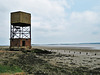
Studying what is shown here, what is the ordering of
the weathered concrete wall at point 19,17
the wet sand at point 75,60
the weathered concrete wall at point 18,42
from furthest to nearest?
the weathered concrete wall at point 18,42 < the weathered concrete wall at point 19,17 < the wet sand at point 75,60

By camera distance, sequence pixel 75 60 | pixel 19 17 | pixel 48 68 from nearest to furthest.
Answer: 1. pixel 48 68
2. pixel 75 60
3. pixel 19 17

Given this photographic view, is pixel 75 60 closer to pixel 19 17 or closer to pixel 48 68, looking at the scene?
pixel 48 68

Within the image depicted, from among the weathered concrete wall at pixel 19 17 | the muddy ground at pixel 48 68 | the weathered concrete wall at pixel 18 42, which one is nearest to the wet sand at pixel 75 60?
the muddy ground at pixel 48 68

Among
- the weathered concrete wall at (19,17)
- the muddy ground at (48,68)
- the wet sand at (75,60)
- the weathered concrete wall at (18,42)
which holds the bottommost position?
the wet sand at (75,60)

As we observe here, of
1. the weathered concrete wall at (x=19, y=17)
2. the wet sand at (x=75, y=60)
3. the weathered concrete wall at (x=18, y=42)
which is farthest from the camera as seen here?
the weathered concrete wall at (x=18, y=42)

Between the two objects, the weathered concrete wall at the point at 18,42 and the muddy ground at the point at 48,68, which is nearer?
the muddy ground at the point at 48,68

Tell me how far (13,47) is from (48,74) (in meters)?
25.7

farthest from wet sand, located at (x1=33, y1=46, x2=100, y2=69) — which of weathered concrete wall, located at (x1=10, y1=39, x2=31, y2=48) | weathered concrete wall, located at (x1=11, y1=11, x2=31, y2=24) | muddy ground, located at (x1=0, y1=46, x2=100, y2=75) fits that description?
weathered concrete wall, located at (x1=11, y1=11, x2=31, y2=24)

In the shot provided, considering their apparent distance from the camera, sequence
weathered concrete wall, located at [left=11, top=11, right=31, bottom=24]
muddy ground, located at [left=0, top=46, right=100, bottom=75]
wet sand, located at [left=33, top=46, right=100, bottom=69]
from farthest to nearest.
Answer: weathered concrete wall, located at [left=11, top=11, right=31, bottom=24] < wet sand, located at [left=33, top=46, right=100, bottom=69] < muddy ground, located at [left=0, top=46, right=100, bottom=75]

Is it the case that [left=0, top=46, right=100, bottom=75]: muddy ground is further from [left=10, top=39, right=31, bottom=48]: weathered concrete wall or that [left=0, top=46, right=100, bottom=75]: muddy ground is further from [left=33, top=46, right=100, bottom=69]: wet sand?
[left=10, top=39, right=31, bottom=48]: weathered concrete wall

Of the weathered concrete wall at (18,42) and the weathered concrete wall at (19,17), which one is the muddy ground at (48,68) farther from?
the weathered concrete wall at (19,17)

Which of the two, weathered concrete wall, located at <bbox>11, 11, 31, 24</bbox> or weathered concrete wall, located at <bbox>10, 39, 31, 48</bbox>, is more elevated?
weathered concrete wall, located at <bbox>11, 11, 31, 24</bbox>

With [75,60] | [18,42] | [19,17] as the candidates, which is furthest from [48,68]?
[19,17]

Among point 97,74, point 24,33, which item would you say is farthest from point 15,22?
point 97,74
